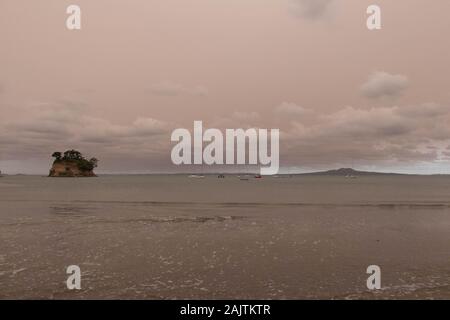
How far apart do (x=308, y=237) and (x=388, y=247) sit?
5853 mm

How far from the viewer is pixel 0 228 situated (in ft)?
99.2

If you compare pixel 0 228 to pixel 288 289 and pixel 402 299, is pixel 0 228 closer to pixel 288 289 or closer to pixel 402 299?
pixel 288 289

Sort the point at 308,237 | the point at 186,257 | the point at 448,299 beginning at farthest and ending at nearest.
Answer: the point at 308,237 → the point at 186,257 → the point at 448,299

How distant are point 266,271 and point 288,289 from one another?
279 cm

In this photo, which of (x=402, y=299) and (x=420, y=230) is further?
(x=420, y=230)

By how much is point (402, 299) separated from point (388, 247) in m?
10.6

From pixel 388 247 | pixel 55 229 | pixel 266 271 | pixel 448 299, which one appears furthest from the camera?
pixel 55 229

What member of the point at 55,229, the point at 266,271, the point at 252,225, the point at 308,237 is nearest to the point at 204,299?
the point at 266,271

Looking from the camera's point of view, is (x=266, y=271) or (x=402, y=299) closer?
(x=402, y=299)

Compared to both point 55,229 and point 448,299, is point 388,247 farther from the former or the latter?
point 55,229
